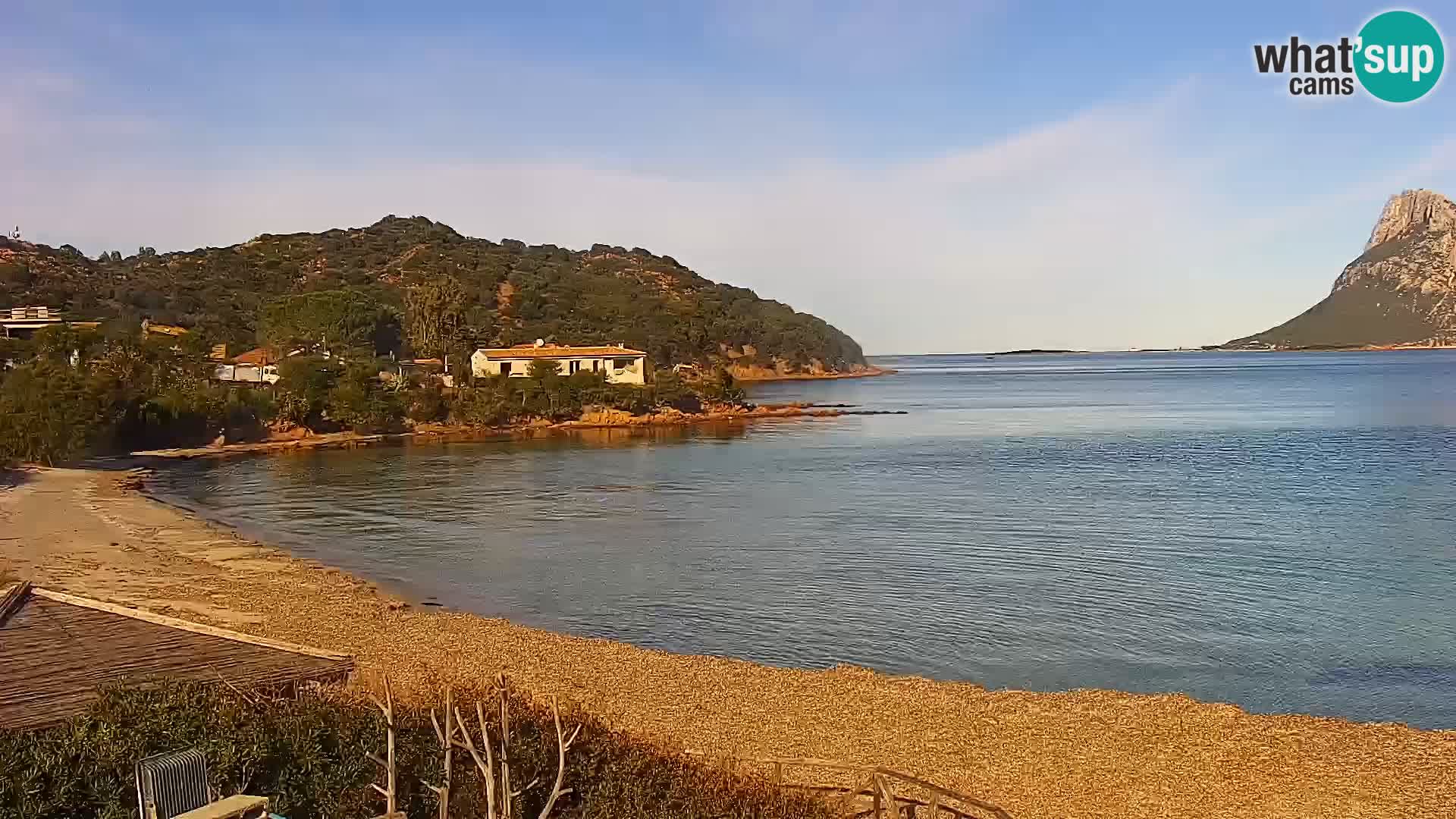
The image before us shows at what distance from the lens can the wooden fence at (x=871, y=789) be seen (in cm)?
878

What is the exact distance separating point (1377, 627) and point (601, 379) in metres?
58.2

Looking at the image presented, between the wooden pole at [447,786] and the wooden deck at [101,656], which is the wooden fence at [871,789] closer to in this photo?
the wooden pole at [447,786]

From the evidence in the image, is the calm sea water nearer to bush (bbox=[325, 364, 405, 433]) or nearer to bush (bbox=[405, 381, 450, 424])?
bush (bbox=[325, 364, 405, 433])

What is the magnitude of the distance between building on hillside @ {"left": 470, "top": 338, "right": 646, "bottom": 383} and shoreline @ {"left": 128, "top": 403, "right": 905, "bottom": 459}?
4.94 m

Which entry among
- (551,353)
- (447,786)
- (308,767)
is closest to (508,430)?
(551,353)

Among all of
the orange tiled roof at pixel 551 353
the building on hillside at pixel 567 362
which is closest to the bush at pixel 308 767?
the building on hillside at pixel 567 362

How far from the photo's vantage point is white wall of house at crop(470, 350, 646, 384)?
75.7 metres

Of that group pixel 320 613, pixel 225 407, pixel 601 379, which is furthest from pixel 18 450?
pixel 601 379

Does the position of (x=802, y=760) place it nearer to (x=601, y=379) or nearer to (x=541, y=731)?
(x=541, y=731)

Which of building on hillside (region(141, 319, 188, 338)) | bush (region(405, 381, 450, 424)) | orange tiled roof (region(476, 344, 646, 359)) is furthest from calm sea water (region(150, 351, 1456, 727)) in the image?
building on hillside (region(141, 319, 188, 338))

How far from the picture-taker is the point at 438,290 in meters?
81.2

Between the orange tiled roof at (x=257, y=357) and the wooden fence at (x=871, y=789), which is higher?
the orange tiled roof at (x=257, y=357)

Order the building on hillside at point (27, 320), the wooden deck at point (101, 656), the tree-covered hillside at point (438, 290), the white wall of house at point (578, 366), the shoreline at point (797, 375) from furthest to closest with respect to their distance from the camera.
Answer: the shoreline at point (797, 375)
the tree-covered hillside at point (438, 290)
the white wall of house at point (578, 366)
the building on hillside at point (27, 320)
the wooden deck at point (101, 656)

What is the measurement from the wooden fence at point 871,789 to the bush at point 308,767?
1.53 ft
